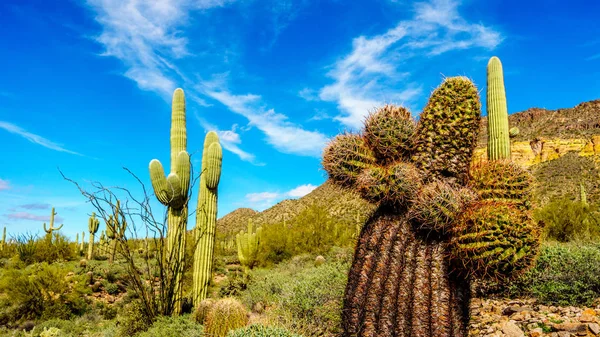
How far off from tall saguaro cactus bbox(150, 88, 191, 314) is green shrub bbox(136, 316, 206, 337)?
68 cm

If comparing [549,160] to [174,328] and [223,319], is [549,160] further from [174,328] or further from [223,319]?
[174,328]

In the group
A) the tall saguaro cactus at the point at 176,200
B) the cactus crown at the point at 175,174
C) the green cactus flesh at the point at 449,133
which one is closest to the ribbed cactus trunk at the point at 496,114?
the green cactus flesh at the point at 449,133

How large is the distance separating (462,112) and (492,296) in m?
5.33

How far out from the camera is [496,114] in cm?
630

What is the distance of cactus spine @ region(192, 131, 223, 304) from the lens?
9.77m

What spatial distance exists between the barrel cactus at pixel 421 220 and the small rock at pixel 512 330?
78.9 inches

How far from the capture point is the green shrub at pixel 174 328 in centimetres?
740

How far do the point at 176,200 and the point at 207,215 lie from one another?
904mm

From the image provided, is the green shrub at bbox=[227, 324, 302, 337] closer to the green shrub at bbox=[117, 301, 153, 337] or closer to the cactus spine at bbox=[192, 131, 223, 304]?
the green shrub at bbox=[117, 301, 153, 337]

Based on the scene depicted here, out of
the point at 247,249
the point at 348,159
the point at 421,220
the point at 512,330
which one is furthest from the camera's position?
the point at 247,249

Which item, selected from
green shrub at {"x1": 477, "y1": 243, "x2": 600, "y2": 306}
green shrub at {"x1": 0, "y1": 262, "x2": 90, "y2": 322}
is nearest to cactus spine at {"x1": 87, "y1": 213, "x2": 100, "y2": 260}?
green shrub at {"x1": 0, "y1": 262, "x2": 90, "y2": 322}

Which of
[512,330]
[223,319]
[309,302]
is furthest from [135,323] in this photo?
[512,330]

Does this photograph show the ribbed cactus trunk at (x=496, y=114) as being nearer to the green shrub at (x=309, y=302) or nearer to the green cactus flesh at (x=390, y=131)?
the green cactus flesh at (x=390, y=131)

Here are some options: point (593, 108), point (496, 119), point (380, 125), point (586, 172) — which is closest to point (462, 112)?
point (380, 125)
